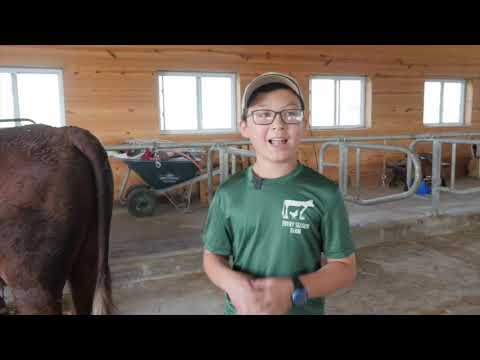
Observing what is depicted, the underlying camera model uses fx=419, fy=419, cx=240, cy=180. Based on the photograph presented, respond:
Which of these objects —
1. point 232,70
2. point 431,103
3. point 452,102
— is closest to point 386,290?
point 232,70

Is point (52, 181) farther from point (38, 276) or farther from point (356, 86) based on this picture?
point (356, 86)

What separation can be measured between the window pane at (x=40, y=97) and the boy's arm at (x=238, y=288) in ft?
18.1

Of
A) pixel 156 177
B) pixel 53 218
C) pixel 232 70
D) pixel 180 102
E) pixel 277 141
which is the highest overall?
pixel 232 70

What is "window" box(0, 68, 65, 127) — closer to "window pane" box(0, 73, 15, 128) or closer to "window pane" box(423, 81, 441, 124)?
"window pane" box(0, 73, 15, 128)

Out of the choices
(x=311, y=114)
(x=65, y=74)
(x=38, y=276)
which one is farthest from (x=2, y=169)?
(x=311, y=114)

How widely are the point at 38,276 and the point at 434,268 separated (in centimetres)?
338

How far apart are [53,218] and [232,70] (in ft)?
17.2

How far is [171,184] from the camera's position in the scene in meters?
5.57

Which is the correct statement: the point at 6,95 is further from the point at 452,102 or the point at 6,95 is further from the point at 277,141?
the point at 452,102

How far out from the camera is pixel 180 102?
21.9ft

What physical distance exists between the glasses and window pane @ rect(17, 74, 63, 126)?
18.1ft

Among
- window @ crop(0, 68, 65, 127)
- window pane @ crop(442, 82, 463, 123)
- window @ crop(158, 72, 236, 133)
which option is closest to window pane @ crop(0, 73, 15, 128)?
window @ crop(0, 68, 65, 127)

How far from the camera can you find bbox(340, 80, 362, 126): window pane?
7.80m

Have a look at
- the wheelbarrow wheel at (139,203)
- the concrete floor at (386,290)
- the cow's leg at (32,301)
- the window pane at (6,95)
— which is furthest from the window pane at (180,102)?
the cow's leg at (32,301)
